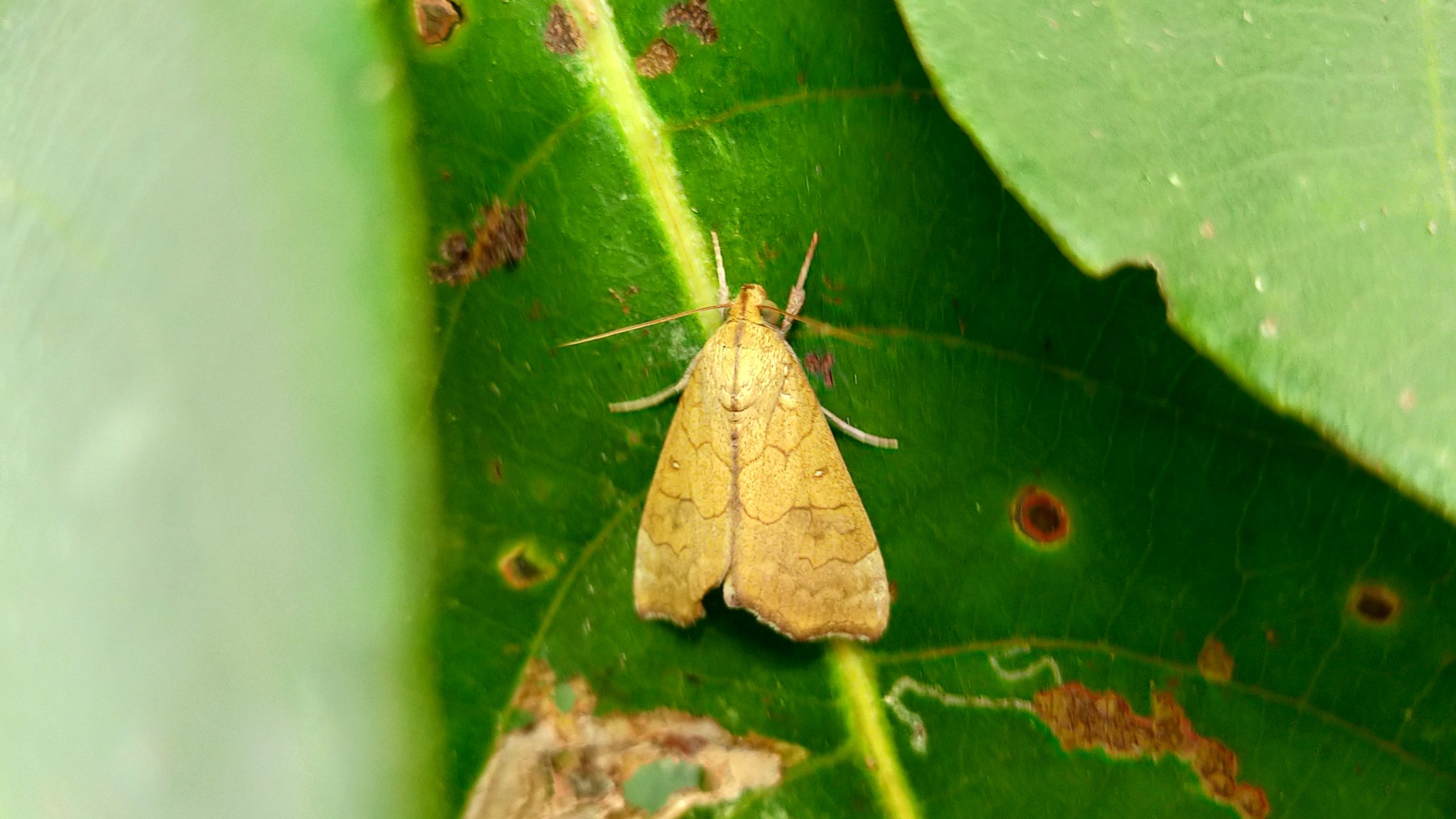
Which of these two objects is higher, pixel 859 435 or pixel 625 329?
pixel 625 329

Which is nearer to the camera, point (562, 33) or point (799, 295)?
Answer: point (562, 33)

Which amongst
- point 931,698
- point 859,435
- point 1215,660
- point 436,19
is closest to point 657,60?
point 436,19

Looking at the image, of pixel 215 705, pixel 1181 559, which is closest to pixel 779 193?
pixel 1181 559

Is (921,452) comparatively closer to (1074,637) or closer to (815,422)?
(815,422)

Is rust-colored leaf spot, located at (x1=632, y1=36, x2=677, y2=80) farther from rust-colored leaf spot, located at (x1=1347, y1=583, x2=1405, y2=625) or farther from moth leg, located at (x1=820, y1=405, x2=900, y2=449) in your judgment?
rust-colored leaf spot, located at (x1=1347, y1=583, x2=1405, y2=625)

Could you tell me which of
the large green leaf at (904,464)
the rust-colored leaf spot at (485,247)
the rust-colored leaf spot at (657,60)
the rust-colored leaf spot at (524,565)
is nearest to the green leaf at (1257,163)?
the large green leaf at (904,464)

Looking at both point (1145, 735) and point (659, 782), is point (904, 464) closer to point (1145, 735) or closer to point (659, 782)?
point (1145, 735)
